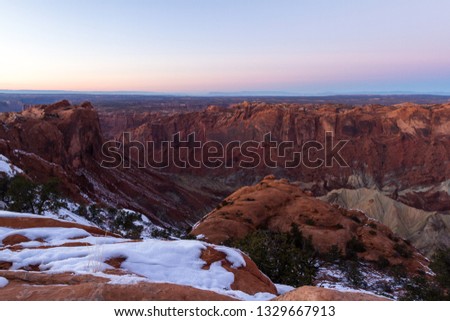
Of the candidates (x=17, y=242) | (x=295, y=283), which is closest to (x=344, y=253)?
(x=295, y=283)

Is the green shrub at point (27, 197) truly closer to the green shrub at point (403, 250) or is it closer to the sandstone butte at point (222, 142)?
the sandstone butte at point (222, 142)

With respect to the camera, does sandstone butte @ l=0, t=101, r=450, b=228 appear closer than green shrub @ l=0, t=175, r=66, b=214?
No

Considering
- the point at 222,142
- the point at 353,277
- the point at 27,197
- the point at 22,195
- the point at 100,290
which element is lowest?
the point at 222,142

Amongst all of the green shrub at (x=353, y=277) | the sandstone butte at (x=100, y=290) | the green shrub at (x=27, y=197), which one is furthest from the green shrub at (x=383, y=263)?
the sandstone butte at (x=100, y=290)

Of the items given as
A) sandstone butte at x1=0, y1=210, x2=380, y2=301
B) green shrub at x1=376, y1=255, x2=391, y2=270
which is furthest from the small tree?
green shrub at x1=376, y1=255, x2=391, y2=270

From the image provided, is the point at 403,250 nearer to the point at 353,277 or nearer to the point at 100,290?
the point at 353,277

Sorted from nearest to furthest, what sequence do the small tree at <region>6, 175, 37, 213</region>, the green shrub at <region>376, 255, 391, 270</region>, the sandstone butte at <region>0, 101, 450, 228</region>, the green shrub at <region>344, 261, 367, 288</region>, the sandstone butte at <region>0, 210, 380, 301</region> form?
the sandstone butte at <region>0, 210, 380, 301</region>, the small tree at <region>6, 175, 37, 213</region>, the green shrub at <region>344, 261, 367, 288</region>, the green shrub at <region>376, 255, 391, 270</region>, the sandstone butte at <region>0, 101, 450, 228</region>

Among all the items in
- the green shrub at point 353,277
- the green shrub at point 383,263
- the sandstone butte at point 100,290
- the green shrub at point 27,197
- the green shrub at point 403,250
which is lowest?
the green shrub at point 403,250

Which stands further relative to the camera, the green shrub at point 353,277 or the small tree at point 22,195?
the green shrub at point 353,277

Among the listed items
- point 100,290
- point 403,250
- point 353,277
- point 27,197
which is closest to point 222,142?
point 403,250

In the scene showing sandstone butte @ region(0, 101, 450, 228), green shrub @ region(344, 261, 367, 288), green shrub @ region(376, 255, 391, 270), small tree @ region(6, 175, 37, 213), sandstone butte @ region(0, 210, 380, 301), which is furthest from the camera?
sandstone butte @ region(0, 101, 450, 228)

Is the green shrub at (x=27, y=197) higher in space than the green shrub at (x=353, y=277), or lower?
higher

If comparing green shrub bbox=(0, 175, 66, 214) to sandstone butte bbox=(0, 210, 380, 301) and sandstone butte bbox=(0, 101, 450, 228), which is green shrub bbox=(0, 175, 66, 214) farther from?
sandstone butte bbox=(0, 101, 450, 228)
